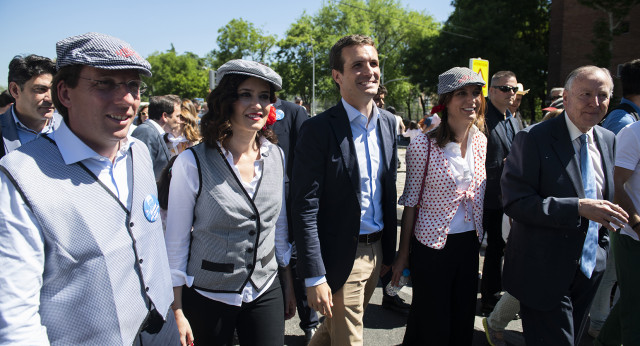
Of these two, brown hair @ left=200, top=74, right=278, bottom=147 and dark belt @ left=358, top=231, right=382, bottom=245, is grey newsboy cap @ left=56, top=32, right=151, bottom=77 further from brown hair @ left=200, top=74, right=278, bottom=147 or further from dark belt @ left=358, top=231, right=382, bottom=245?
dark belt @ left=358, top=231, right=382, bottom=245

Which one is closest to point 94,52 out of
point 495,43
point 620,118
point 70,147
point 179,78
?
point 70,147

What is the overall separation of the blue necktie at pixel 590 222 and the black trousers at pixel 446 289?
0.65m

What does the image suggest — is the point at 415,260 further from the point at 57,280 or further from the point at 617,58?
the point at 617,58

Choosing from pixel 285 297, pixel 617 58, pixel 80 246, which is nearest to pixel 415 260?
pixel 285 297

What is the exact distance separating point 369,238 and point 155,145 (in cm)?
281

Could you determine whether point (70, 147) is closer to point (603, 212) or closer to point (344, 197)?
point (344, 197)

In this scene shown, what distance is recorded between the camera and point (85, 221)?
1.35 metres

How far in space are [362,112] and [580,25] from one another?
3015 centimetres

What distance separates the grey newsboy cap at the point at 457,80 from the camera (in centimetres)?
277

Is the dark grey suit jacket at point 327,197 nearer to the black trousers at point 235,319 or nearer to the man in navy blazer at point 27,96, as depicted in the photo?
the black trousers at point 235,319

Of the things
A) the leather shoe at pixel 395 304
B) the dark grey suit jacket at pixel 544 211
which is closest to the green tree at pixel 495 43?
the leather shoe at pixel 395 304

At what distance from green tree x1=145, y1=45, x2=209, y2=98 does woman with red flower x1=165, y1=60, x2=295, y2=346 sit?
1473 inches

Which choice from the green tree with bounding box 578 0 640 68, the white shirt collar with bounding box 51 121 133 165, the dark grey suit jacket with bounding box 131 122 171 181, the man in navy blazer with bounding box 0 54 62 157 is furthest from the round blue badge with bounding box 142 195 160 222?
the green tree with bounding box 578 0 640 68

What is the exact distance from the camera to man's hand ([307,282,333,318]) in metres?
2.31
